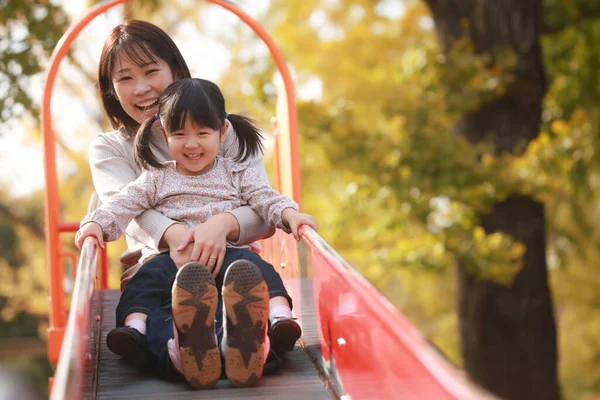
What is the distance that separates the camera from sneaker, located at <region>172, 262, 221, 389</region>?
2.50 metres

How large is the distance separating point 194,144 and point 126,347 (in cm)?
73

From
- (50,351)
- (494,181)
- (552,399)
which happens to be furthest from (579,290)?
(50,351)

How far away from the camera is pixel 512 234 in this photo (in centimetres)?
876

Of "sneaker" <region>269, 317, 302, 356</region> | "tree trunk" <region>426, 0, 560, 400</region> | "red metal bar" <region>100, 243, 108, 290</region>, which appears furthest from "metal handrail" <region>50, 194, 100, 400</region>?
"tree trunk" <region>426, 0, 560, 400</region>

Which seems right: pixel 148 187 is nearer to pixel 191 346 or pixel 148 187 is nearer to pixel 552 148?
pixel 191 346

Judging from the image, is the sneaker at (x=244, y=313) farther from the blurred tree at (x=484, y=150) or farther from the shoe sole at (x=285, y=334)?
the blurred tree at (x=484, y=150)

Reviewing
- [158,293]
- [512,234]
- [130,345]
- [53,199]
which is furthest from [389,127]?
[130,345]

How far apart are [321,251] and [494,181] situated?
529cm

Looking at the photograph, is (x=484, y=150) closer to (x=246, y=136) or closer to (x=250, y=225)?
(x=246, y=136)

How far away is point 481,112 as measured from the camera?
8.87 metres

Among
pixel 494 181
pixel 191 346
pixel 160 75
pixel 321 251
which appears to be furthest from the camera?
pixel 494 181

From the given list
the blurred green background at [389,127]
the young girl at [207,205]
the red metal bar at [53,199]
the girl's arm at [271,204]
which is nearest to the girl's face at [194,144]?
the young girl at [207,205]

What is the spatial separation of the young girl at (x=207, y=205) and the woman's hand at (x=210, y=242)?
45 millimetres

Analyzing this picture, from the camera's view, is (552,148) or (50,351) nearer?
(50,351)
